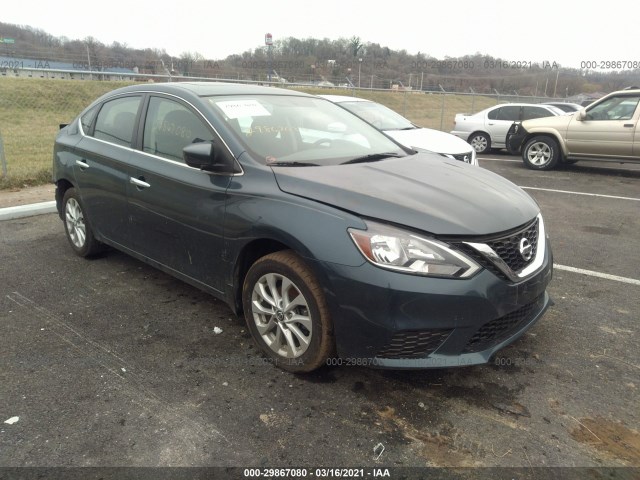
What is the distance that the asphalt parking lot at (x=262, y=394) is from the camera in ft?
7.48

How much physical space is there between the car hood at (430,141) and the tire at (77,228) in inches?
157

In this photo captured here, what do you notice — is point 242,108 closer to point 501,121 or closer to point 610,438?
point 610,438

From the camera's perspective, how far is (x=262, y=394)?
2701 mm

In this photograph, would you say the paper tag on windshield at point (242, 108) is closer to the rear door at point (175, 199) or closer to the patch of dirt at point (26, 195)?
the rear door at point (175, 199)

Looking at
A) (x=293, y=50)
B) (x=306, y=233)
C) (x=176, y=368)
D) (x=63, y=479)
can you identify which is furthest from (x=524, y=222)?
(x=293, y=50)

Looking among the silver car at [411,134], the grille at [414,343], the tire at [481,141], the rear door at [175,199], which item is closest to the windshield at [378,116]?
the silver car at [411,134]

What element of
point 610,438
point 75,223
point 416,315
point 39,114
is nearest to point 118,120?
point 75,223

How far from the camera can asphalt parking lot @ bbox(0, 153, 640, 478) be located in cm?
228

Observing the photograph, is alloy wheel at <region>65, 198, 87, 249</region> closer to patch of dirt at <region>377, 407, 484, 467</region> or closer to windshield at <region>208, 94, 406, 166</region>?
windshield at <region>208, 94, 406, 166</region>

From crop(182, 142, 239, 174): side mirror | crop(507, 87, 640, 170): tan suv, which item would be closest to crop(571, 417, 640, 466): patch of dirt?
crop(182, 142, 239, 174): side mirror

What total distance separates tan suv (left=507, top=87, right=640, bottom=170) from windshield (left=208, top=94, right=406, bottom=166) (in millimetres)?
7853

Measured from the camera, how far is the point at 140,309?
3.71 meters

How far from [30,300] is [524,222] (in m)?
3.63

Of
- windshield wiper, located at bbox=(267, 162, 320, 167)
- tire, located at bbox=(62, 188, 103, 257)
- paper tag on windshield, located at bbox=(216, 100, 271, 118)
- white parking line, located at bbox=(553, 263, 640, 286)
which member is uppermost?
paper tag on windshield, located at bbox=(216, 100, 271, 118)
